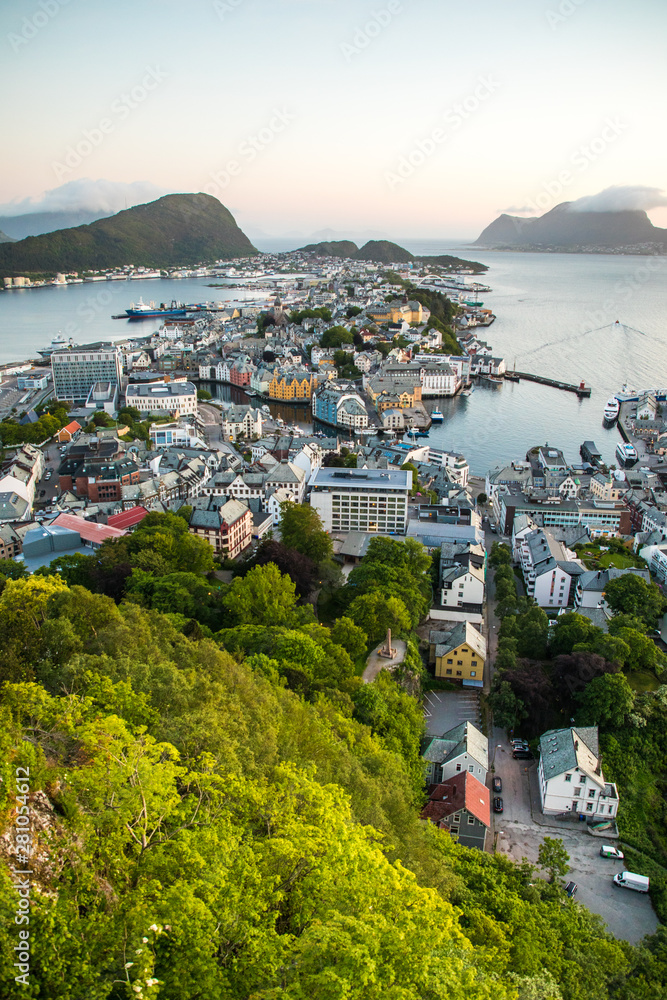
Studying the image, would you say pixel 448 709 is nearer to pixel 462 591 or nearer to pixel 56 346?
pixel 462 591

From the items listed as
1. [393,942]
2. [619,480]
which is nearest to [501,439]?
[619,480]

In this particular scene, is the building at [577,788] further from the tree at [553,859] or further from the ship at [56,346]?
the ship at [56,346]

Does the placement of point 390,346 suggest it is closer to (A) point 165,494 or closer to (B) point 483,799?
(A) point 165,494

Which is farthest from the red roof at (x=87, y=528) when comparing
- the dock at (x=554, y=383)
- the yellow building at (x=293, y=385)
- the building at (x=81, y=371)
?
the dock at (x=554, y=383)

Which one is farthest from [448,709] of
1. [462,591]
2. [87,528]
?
[87,528]

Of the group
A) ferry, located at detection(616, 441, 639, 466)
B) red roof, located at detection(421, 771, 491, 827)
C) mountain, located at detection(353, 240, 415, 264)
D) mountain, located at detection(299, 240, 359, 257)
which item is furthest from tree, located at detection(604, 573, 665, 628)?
mountain, located at detection(299, 240, 359, 257)
